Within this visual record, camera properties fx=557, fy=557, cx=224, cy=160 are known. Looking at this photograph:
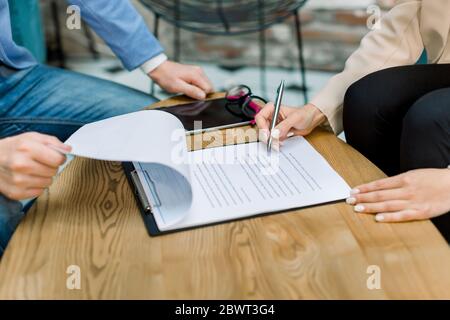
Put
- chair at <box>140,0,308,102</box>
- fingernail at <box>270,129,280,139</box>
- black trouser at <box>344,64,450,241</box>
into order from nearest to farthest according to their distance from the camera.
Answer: fingernail at <box>270,129,280,139</box>
black trouser at <box>344,64,450,241</box>
chair at <box>140,0,308,102</box>

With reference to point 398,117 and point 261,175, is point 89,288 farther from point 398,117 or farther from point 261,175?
point 398,117

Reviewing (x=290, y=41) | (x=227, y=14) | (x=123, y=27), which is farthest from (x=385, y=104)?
(x=290, y=41)

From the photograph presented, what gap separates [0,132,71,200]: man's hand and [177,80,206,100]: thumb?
45 centimetres

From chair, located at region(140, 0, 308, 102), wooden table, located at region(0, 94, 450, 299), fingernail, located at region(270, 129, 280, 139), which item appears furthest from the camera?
chair, located at region(140, 0, 308, 102)

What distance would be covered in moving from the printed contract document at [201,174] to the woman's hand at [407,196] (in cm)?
4

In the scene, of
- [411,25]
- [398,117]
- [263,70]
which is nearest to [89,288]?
[398,117]

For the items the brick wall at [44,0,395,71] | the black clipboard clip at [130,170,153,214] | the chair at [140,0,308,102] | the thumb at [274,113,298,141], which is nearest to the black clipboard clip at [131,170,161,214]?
the black clipboard clip at [130,170,153,214]

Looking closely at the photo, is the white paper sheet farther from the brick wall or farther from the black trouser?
the brick wall

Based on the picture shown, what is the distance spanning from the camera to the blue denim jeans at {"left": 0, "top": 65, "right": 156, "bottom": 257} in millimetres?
1195

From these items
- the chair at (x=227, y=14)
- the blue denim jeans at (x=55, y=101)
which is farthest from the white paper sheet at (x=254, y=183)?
the chair at (x=227, y=14)

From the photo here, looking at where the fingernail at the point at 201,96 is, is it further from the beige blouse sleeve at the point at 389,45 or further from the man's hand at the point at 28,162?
the man's hand at the point at 28,162

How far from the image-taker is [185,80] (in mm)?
1199

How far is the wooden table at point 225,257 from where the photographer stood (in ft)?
2.14

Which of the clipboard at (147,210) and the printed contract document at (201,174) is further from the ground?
the printed contract document at (201,174)
